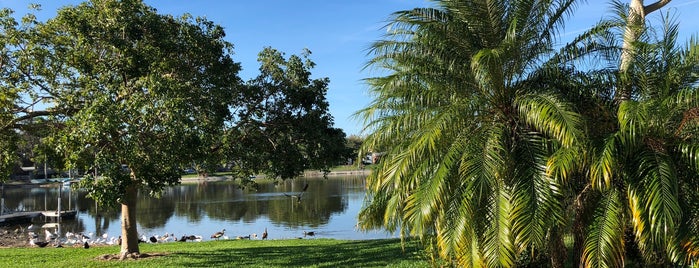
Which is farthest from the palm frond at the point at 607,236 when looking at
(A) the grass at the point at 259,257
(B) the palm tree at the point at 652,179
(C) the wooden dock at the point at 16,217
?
(C) the wooden dock at the point at 16,217

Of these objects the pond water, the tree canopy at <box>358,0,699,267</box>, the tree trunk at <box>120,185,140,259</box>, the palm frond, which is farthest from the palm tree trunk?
the pond water

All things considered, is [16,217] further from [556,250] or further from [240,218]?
[556,250]

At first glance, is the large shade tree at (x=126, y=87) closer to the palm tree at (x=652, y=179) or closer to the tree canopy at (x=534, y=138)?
the tree canopy at (x=534, y=138)

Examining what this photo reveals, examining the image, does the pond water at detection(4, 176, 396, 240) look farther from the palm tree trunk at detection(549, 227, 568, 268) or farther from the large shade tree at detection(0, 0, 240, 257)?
the palm tree trunk at detection(549, 227, 568, 268)

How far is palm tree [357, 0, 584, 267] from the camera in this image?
23.8 ft

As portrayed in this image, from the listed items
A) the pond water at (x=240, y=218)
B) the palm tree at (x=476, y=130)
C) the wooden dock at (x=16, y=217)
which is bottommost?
the pond water at (x=240, y=218)

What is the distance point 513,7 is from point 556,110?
2005mm

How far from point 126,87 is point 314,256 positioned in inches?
254

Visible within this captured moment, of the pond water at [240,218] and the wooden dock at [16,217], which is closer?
the pond water at [240,218]

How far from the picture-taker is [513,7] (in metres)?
8.39

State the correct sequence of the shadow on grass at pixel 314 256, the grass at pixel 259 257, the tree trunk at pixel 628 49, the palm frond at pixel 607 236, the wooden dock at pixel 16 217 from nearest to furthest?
1. the palm frond at pixel 607 236
2. the tree trunk at pixel 628 49
3. the shadow on grass at pixel 314 256
4. the grass at pixel 259 257
5. the wooden dock at pixel 16 217

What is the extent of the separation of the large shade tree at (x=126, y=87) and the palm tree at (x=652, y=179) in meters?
7.37

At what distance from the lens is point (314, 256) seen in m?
15.3

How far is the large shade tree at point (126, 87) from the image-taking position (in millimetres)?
10859
